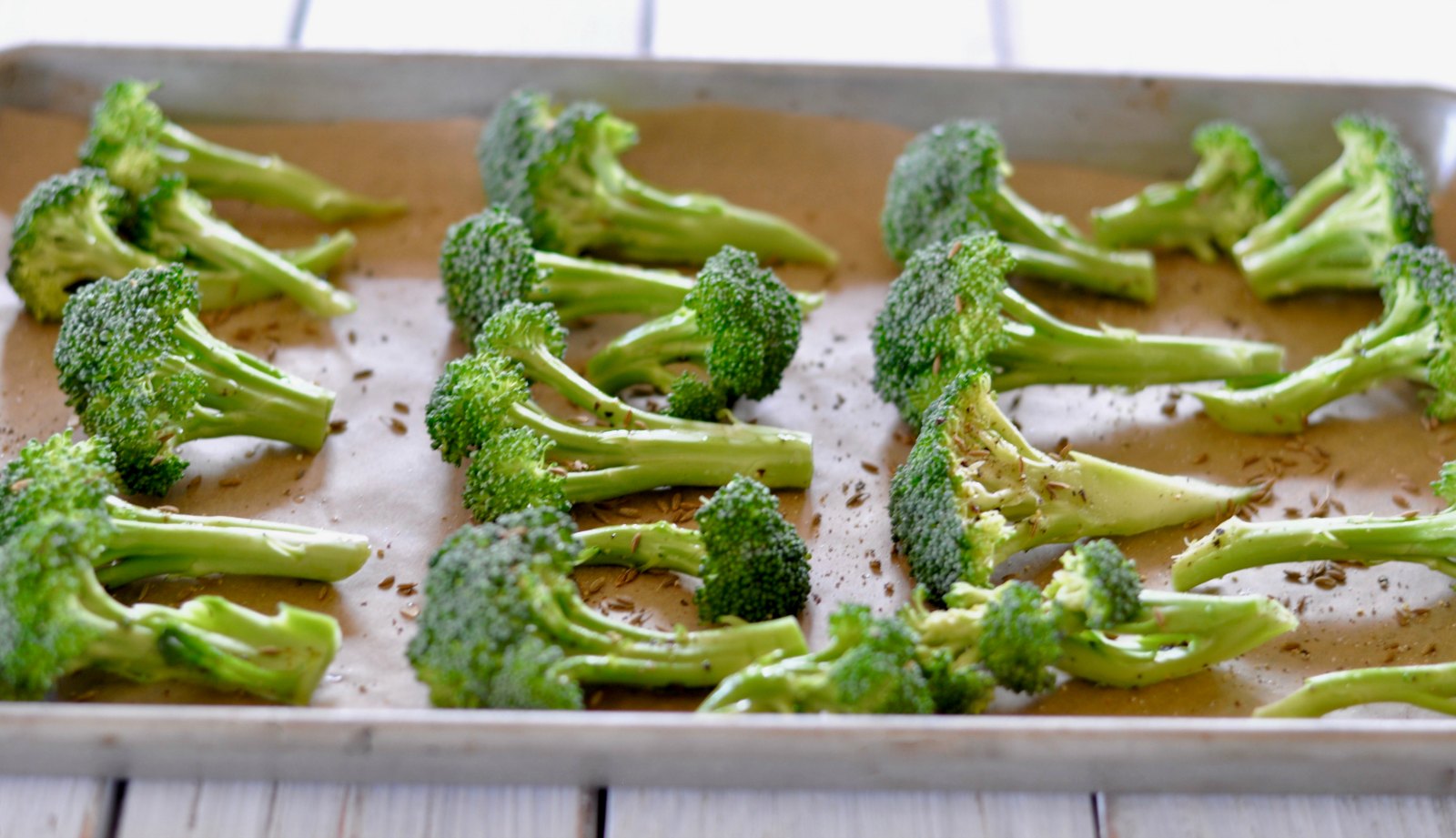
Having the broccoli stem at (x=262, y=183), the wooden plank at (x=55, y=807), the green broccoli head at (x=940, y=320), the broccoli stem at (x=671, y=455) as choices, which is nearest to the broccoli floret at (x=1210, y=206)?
the green broccoli head at (x=940, y=320)

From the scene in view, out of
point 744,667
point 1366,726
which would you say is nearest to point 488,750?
point 744,667

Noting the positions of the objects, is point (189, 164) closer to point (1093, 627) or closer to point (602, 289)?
point (602, 289)

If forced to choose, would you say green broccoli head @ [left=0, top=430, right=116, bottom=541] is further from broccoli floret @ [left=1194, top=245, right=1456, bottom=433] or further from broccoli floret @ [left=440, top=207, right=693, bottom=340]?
broccoli floret @ [left=1194, top=245, right=1456, bottom=433]

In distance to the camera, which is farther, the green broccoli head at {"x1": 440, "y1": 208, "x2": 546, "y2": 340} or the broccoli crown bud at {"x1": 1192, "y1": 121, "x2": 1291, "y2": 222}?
the broccoli crown bud at {"x1": 1192, "y1": 121, "x2": 1291, "y2": 222}

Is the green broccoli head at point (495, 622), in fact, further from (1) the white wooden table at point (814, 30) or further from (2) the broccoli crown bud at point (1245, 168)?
(2) the broccoli crown bud at point (1245, 168)

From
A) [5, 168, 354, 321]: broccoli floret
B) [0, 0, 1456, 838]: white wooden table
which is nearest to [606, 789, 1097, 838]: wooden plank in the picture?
[5, 168, 354, 321]: broccoli floret

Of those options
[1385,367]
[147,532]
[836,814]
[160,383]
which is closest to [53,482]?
[147,532]
